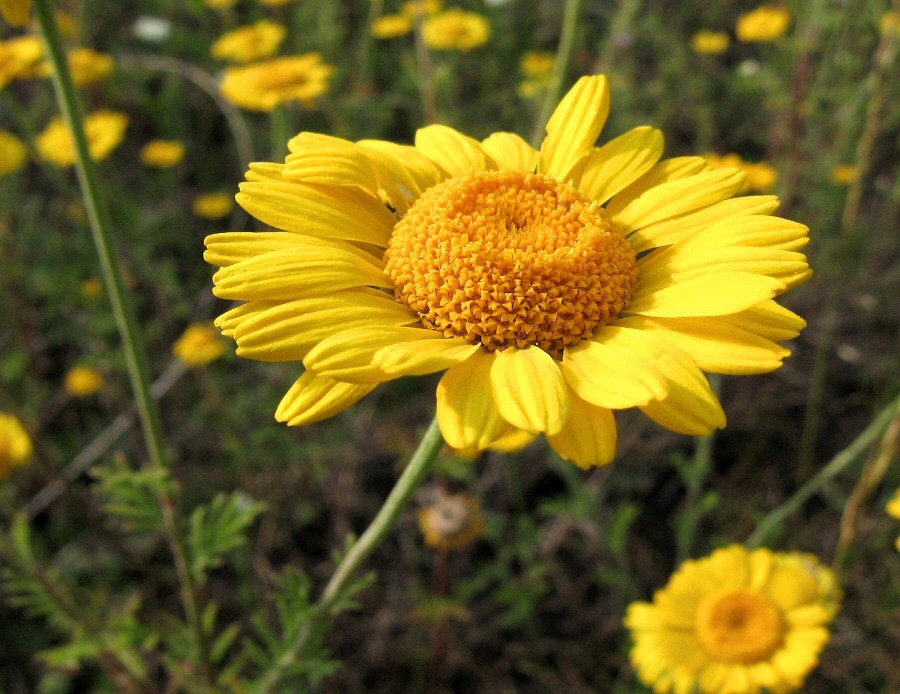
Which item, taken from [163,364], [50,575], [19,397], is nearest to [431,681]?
[50,575]

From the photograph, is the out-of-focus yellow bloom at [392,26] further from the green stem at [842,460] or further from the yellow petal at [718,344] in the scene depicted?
the yellow petal at [718,344]

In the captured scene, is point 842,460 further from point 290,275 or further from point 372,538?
point 290,275

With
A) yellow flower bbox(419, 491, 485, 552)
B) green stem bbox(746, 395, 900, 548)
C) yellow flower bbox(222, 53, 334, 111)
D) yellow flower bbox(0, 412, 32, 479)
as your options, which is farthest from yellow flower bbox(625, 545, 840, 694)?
yellow flower bbox(222, 53, 334, 111)

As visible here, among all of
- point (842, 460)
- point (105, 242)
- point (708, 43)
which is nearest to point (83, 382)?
point (105, 242)

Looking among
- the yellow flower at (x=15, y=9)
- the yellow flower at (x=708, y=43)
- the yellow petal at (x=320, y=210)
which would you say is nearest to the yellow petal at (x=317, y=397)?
the yellow petal at (x=320, y=210)

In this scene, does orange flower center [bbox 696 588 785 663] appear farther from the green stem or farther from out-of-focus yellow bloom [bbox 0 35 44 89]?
out-of-focus yellow bloom [bbox 0 35 44 89]

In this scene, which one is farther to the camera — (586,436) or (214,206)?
(214,206)
